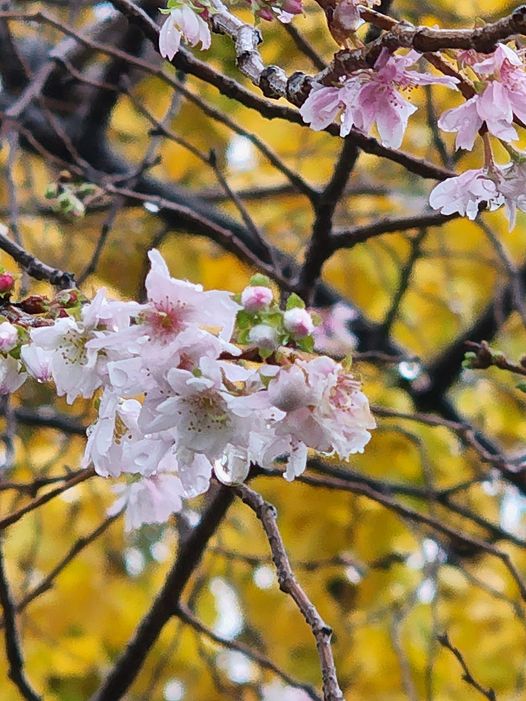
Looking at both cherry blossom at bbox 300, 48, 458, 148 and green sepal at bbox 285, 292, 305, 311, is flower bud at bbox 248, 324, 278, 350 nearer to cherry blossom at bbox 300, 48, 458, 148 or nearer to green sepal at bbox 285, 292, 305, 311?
green sepal at bbox 285, 292, 305, 311

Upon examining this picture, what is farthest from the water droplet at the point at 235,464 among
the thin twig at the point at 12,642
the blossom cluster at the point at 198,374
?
the thin twig at the point at 12,642

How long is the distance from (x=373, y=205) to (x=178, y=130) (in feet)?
2.92

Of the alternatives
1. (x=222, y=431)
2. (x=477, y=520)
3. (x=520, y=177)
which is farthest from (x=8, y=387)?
(x=477, y=520)

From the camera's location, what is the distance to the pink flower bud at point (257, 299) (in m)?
0.66

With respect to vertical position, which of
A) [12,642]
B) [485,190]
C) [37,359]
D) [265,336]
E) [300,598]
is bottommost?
[12,642]

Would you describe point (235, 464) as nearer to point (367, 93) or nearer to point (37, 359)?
point (37, 359)

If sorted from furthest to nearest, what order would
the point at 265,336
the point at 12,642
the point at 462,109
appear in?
1. the point at 12,642
2. the point at 462,109
3. the point at 265,336

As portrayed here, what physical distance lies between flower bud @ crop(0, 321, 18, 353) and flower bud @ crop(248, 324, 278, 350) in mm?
184

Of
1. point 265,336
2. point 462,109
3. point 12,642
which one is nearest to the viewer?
point 265,336

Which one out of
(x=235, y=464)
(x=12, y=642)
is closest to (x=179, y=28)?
(x=235, y=464)

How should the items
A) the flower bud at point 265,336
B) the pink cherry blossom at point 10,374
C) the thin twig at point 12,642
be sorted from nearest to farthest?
the flower bud at point 265,336
the pink cherry blossom at point 10,374
the thin twig at point 12,642

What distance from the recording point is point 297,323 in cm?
64

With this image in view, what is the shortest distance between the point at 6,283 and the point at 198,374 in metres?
0.18

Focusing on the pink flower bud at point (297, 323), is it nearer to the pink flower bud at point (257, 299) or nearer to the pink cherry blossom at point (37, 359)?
the pink flower bud at point (257, 299)
